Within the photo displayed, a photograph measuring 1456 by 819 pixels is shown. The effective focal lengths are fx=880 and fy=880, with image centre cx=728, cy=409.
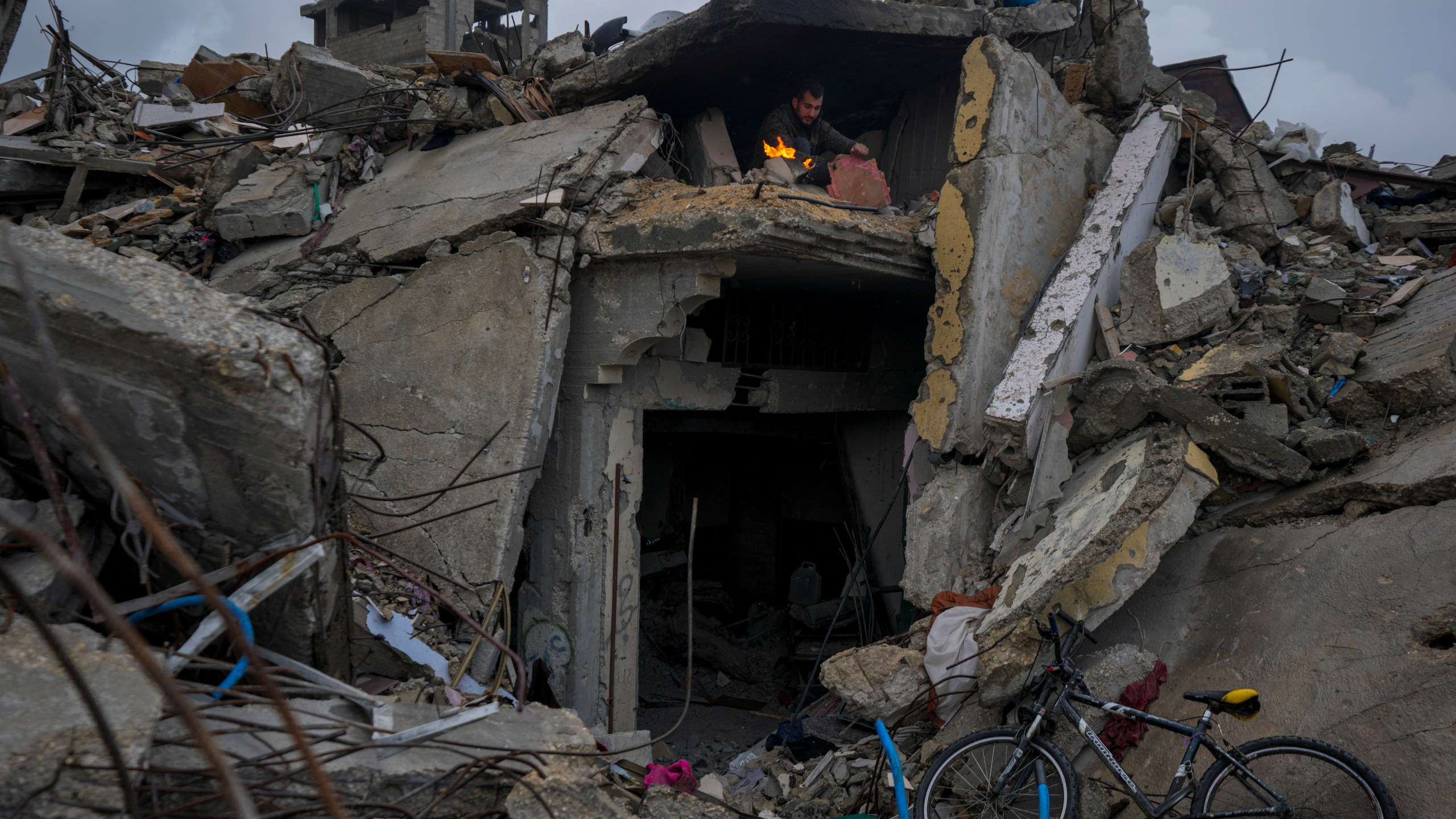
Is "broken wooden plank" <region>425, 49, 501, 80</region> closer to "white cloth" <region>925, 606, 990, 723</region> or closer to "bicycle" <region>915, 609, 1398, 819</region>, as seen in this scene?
"white cloth" <region>925, 606, 990, 723</region>

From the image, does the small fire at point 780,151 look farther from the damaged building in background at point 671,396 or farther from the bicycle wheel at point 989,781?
the bicycle wheel at point 989,781

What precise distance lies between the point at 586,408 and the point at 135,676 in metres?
3.70

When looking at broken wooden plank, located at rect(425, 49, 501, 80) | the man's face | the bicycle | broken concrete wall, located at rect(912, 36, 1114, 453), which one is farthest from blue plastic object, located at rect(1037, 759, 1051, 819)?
broken wooden plank, located at rect(425, 49, 501, 80)

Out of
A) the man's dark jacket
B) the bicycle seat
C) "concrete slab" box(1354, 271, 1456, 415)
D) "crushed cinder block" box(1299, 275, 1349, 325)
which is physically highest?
the man's dark jacket

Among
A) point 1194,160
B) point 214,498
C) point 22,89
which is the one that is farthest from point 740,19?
point 22,89

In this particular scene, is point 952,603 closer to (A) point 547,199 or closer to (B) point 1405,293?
(B) point 1405,293

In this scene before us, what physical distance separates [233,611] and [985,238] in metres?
4.30

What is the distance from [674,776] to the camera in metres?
4.22

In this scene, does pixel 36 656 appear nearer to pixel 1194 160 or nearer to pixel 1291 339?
pixel 1291 339

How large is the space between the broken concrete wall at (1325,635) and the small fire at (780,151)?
138 inches

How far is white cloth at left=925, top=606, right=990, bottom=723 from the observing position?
4.22 meters

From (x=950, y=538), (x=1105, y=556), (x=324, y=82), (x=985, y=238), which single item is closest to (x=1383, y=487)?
(x=1105, y=556)

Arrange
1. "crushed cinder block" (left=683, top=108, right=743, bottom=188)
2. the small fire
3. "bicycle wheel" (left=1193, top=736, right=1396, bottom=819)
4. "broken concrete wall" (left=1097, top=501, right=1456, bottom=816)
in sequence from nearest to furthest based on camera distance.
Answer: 1. "bicycle wheel" (left=1193, top=736, right=1396, bottom=819)
2. "broken concrete wall" (left=1097, top=501, right=1456, bottom=816)
3. the small fire
4. "crushed cinder block" (left=683, top=108, right=743, bottom=188)

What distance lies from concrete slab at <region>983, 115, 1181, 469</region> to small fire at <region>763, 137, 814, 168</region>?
1.90m
